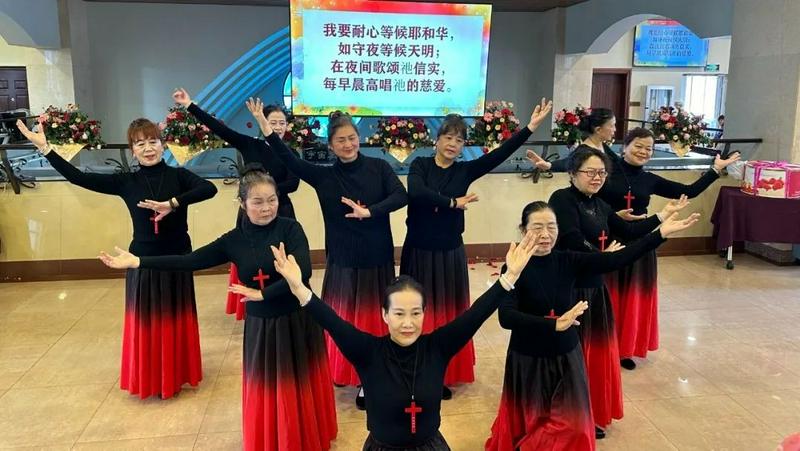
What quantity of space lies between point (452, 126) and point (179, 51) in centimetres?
753

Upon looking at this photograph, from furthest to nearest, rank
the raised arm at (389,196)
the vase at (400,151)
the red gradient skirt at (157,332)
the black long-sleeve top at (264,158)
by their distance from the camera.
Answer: the vase at (400,151), the black long-sleeve top at (264,158), the red gradient skirt at (157,332), the raised arm at (389,196)

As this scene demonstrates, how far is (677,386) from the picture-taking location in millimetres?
3711

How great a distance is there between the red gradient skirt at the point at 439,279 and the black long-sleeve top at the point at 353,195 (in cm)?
23

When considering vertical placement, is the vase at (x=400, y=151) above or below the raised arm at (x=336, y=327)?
above

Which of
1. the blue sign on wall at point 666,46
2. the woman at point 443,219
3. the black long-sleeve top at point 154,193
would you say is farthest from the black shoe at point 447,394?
the blue sign on wall at point 666,46

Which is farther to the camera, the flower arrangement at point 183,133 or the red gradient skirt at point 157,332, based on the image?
the flower arrangement at point 183,133

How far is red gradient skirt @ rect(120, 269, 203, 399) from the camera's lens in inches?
135

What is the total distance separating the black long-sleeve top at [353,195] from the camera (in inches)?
129

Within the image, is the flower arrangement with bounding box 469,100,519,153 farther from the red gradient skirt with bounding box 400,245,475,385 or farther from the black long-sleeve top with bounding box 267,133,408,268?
the black long-sleeve top with bounding box 267,133,408,268

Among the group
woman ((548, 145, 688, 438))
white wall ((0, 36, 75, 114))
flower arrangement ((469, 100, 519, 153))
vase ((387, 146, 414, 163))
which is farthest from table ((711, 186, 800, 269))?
white wall ((0, 36, 75, 114))

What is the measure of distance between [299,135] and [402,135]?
92cm

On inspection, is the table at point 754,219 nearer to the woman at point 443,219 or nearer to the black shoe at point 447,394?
the woman at point 443,219

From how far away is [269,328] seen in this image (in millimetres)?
2699

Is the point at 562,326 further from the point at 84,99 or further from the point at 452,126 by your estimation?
the point at 84,99
